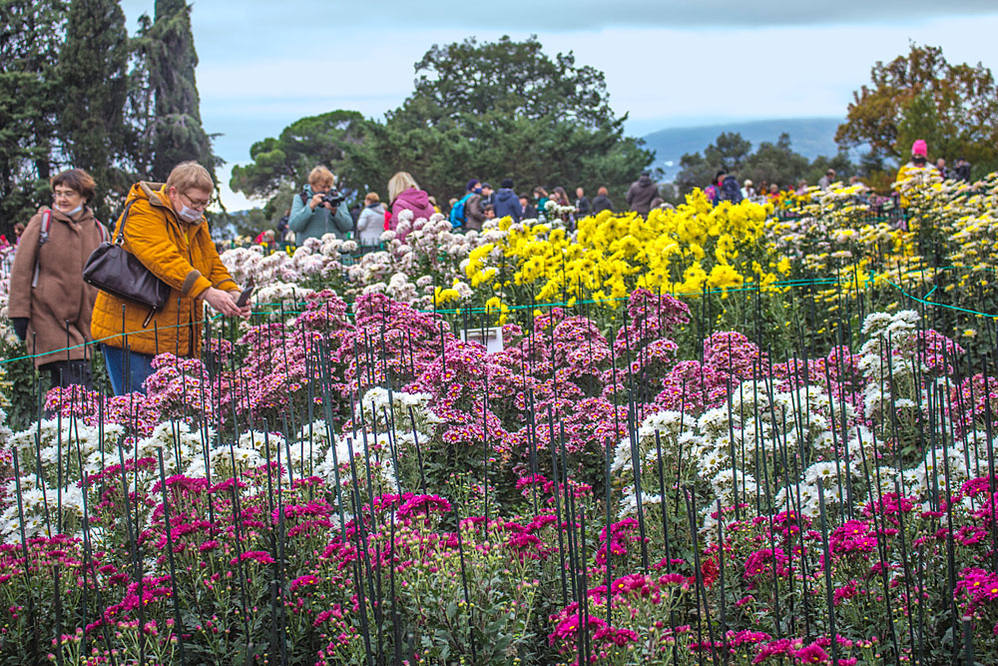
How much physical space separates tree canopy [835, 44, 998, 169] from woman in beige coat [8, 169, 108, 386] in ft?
107

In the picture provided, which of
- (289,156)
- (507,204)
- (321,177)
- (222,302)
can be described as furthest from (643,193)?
(289,156)

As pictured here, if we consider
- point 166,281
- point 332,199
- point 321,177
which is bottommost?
point 166,281

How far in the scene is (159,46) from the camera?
33188mm

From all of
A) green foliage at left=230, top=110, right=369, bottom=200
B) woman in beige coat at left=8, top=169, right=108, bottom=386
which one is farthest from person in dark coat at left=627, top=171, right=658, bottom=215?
green foliage at left=230, top=110, right=369, bottom=200

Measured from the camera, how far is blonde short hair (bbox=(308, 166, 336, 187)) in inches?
374

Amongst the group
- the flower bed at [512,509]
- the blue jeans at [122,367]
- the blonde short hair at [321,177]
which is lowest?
the flower bed at [512,509]

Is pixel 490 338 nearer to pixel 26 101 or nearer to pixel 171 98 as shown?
pixel 26 101

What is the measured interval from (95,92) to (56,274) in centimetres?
2714

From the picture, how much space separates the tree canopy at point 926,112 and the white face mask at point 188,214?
108ft

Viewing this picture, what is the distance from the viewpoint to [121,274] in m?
5.43

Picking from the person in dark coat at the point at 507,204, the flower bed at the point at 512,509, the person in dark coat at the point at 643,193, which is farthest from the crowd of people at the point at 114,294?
the person in dark coat at the point at 643,193

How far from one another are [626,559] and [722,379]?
1.84 metres

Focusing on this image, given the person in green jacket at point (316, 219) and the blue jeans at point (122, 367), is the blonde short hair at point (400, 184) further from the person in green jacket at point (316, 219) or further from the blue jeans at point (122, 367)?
the blue jeans at point (122, 367)

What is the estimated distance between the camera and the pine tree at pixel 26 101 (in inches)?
1161
